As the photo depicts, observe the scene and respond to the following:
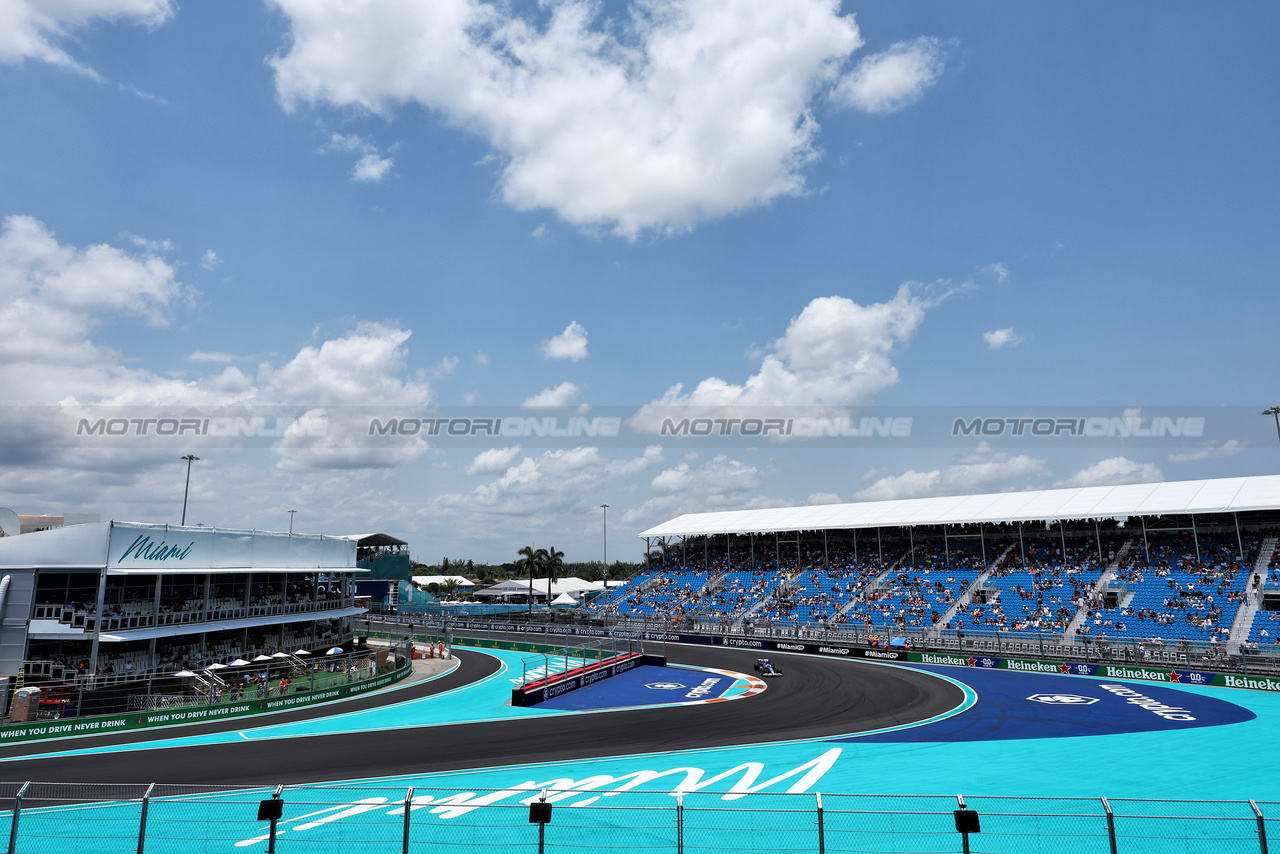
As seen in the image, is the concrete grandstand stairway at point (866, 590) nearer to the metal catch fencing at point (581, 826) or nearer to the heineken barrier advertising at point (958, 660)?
the heineken barrier advertising at point (958, 660)

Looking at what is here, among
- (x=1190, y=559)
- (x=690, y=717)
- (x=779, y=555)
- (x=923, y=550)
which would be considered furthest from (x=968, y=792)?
(x=779, y=555)

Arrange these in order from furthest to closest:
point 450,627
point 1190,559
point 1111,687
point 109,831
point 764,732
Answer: point 450,627
point 1190,559
point 1111,687
point 764,732
point 109,831

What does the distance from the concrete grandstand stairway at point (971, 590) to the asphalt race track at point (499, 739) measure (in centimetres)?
1530

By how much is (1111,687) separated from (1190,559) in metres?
18.8

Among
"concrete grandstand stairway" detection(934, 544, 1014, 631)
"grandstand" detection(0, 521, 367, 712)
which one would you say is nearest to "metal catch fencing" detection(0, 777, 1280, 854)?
"grandstand" detection(0, 521, 367, 712)

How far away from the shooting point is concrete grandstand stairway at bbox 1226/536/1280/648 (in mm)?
39781

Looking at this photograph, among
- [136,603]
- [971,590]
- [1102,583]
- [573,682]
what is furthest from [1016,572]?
[136,603]

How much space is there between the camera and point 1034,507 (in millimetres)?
55719

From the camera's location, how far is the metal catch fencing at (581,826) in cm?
1188

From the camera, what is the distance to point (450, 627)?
6562cm

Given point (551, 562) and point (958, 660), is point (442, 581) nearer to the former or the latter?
point (551, 562)

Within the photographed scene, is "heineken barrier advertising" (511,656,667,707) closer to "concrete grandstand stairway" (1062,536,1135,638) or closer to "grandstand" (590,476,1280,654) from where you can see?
"grandstand" (590,476,1280,654)

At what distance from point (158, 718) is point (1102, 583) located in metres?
51.2

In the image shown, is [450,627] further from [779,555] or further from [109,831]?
[109,831]
